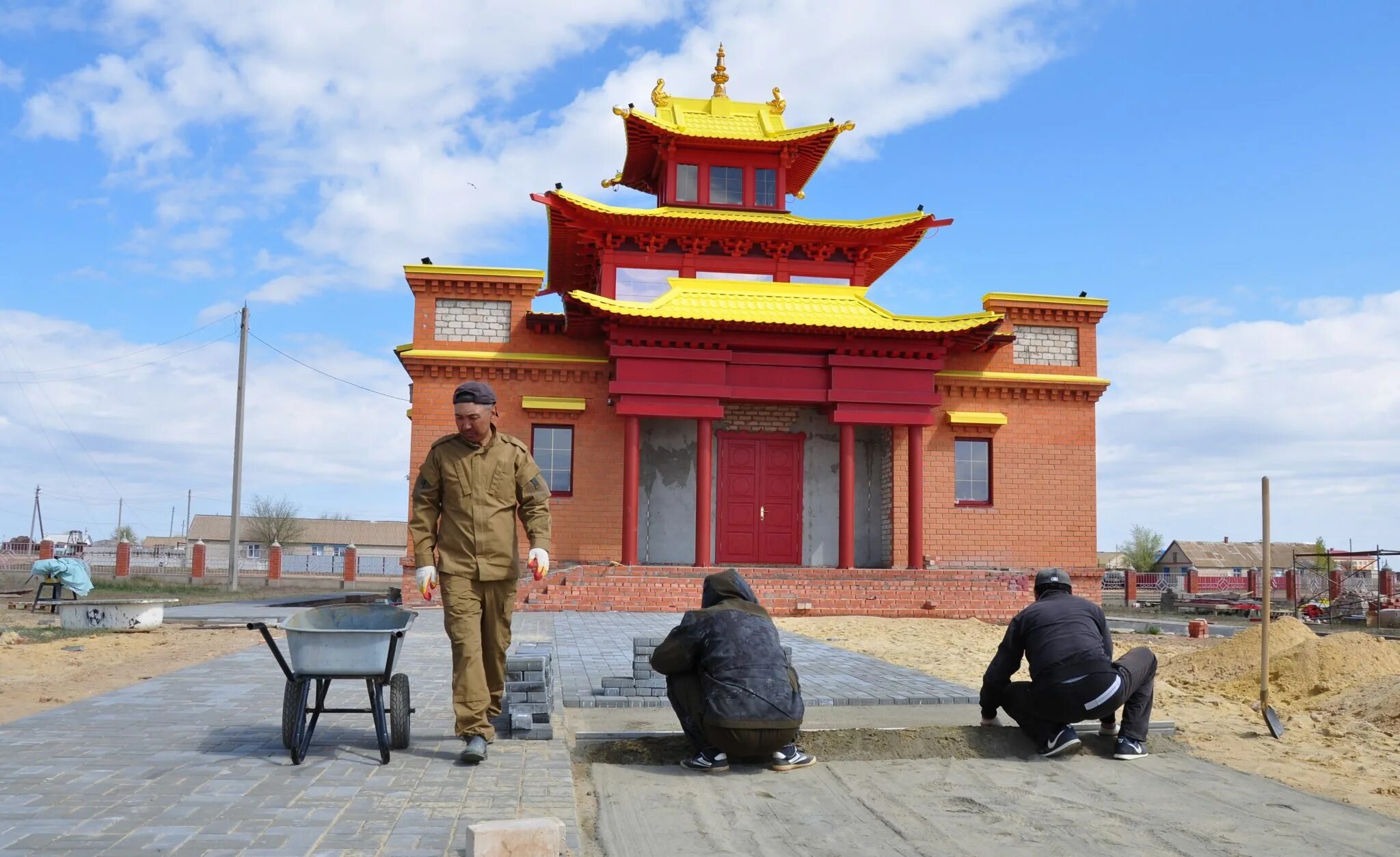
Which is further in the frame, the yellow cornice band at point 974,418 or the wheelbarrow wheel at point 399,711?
the yellow cornice band at point 974,418

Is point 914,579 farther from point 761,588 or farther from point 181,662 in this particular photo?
point 181,662

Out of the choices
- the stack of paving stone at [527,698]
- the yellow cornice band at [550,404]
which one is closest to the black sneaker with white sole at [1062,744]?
the stack of paving stone at [527,698]

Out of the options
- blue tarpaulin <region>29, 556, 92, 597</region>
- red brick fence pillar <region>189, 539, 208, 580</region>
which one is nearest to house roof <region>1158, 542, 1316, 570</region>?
red brick fence pillar <region>189, 539, 208, 580</region>

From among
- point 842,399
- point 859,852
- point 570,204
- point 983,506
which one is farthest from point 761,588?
point 859,852

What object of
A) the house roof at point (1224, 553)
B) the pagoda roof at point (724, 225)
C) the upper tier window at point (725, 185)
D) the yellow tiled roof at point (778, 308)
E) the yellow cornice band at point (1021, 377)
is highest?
the upper tier window at point (725, 185)

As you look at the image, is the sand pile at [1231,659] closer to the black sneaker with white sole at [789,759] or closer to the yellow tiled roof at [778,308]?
the black sneaker with white sole at [789,759]

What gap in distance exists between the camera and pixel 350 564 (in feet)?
119

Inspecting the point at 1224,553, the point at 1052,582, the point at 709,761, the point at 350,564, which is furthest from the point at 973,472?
the point at 1224,553

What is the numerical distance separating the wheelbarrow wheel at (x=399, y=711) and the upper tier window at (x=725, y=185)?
1841 cm

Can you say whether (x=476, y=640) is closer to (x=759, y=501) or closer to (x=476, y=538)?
(x=476, y=538)

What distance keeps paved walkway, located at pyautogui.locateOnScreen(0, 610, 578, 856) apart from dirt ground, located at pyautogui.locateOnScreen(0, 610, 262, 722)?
1.45 m

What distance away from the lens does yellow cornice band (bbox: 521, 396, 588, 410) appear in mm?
20312

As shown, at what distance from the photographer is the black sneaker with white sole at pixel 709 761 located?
562 cm

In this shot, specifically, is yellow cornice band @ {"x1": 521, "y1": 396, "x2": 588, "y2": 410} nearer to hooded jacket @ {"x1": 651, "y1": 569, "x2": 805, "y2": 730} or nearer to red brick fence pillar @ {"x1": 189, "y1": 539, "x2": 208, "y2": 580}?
hooded jacket @ {"x1": 651, "y1": 569, "x2": 805, "y2": 730}
